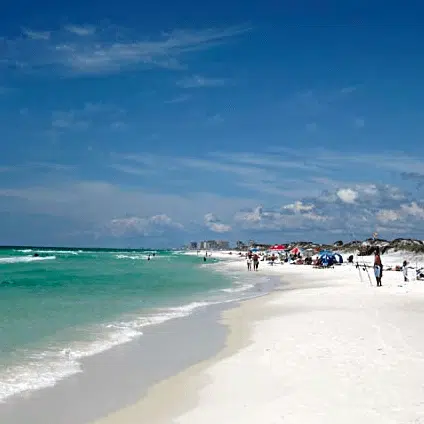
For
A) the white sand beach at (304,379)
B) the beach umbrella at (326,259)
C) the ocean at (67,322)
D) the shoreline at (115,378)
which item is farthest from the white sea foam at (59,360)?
the beach umbrella at (326,259)

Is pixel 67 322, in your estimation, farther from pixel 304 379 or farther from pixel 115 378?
pixel 304 379

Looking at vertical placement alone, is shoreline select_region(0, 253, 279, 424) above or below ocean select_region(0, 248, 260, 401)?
below

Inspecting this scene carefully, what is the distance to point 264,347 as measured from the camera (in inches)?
498

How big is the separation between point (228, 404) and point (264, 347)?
15.4ft

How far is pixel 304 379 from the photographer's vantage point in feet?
30.2

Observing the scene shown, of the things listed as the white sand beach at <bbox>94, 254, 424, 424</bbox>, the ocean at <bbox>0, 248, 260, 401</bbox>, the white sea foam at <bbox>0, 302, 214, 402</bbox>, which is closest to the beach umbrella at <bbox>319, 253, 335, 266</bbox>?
→ the ocean at <bbox>0, 248, 260, 401</bbox>

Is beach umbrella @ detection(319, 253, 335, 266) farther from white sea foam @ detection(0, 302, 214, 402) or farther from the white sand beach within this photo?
white sea foam @ detection(0, 302, 214, 402)

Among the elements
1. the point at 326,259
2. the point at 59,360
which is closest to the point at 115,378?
the point at 59,360

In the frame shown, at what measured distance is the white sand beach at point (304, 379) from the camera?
24.4 feet

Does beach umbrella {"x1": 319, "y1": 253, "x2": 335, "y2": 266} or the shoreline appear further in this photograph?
beach umbrella {"x1": 319, "y1": 253, "x2": 335, "y2": 266}

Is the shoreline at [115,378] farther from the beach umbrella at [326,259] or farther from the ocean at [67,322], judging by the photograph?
the beach umbrella at [326,259]

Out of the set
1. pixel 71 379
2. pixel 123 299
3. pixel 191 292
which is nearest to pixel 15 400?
pixel 71 379

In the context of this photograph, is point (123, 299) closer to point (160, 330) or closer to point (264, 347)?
point (160, 330)

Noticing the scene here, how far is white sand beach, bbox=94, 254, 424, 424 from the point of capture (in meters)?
7.43
